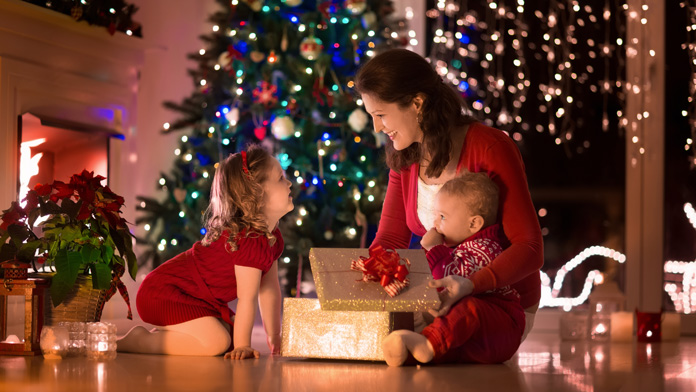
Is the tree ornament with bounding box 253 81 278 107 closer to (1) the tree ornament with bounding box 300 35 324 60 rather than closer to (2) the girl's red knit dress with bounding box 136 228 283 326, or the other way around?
(1) the tree ornament with bounding box 300 35 324 60

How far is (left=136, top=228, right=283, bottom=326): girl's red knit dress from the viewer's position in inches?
105

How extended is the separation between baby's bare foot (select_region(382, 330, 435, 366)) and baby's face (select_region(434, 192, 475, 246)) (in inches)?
14.5

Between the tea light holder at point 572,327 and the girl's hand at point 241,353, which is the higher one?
the girl's hand at point 241,353

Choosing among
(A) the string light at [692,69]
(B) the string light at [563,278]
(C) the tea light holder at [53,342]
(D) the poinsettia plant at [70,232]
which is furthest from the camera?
(B) the string light at [563,278]

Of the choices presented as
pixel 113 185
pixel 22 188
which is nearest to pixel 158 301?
pixel 22 188

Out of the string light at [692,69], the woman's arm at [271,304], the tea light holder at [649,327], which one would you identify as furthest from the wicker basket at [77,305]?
the string light at [692,69]

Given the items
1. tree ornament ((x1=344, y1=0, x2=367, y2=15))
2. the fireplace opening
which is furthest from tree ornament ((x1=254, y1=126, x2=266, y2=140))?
the fireplace opening

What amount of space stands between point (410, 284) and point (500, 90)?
251 centimetres

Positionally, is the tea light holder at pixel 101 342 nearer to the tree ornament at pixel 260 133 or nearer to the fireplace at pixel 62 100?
the fireplace at pixel 62 100

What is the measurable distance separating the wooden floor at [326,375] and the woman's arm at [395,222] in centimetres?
52

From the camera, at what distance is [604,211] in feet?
14.8

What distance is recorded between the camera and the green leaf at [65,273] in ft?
8.43

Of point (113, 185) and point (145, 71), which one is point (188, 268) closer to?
point (113, 185)

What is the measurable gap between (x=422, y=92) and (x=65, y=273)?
3.99ft
